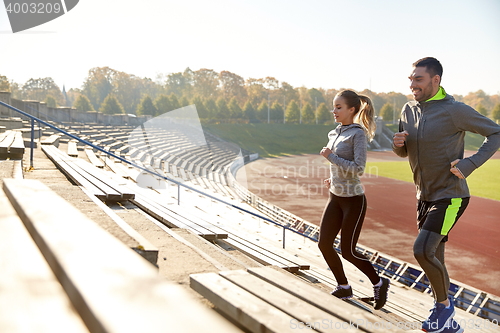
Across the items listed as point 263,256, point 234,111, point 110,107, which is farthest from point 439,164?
point 234,111

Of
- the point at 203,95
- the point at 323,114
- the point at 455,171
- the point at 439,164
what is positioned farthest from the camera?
the point at 203,95

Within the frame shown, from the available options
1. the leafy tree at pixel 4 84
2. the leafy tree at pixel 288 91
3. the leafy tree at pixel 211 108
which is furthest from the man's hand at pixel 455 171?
the leafy tree at pixel 288 91

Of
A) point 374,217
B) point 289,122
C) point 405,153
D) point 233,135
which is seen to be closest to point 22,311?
point 405,153

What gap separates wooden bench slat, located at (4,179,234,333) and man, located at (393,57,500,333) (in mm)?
1946

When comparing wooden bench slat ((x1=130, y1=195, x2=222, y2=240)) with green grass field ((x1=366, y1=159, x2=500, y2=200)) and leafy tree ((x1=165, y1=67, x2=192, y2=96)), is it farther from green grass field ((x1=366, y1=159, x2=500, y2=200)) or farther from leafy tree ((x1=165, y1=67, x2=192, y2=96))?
leafy tree ((x1=165, y1=67, x2=192, y2=96))

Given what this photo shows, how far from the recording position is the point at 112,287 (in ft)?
4.19

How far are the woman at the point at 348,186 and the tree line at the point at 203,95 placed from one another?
61.8 metres

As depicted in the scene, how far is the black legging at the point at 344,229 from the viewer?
309cm

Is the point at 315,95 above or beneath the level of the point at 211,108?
above

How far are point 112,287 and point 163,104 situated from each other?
224 feet

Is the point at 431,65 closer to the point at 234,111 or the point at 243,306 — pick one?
the point at 243,306

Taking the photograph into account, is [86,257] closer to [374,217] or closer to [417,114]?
[417,114]

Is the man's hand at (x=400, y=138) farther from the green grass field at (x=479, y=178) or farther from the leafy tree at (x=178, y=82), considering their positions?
the leafy tree at (x=178, y=82)

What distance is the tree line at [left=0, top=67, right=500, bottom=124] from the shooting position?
72.8 metres
